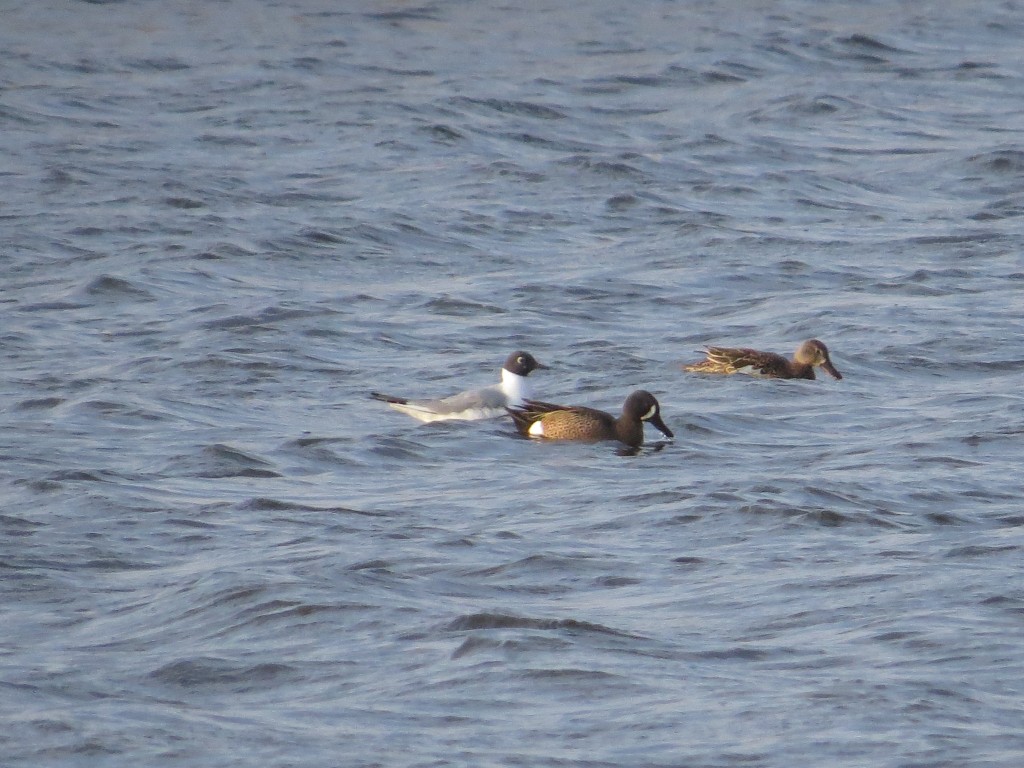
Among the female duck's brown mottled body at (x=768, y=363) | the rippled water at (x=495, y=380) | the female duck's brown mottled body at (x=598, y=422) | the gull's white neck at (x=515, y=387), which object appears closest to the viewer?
the rippled water at (x=495, y=380)

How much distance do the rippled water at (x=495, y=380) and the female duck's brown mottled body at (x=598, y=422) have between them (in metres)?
0.31

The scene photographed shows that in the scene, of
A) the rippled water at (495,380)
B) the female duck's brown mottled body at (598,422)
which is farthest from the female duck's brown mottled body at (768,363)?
the female duck's brown mottled body at (598,422)

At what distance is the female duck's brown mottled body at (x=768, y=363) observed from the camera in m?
15.1

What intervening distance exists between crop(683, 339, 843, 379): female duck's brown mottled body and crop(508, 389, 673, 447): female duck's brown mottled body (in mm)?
1424

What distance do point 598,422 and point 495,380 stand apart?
6.44 ft

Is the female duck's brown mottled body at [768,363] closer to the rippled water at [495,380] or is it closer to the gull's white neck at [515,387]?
the rippled water at [495,380]

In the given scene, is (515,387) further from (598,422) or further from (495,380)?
(495,380)

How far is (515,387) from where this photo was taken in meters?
14.4

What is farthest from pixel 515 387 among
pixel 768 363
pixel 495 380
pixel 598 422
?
pixel 768 363

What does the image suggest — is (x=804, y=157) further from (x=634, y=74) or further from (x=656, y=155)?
(x=634, y=74)

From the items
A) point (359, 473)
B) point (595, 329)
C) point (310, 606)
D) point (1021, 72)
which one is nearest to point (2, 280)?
point (595, 329)

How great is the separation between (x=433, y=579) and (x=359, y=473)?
8.69ft

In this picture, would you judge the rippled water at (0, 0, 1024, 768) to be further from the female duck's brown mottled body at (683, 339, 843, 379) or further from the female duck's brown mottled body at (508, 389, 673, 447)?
the female duck's brown mottled body at (508, 389, 673, 447)

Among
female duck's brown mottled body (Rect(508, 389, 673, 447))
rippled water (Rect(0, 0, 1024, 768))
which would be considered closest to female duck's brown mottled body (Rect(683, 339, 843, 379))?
rippled water (Rect(0, 0, 1024, 768))
